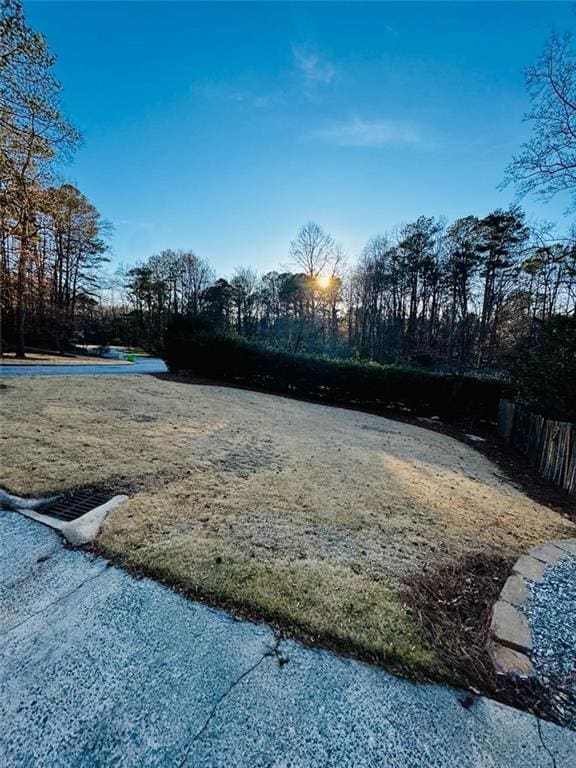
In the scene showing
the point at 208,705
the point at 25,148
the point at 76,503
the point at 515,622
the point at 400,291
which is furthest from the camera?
the point at 400,291

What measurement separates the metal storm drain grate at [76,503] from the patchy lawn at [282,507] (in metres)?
0.18

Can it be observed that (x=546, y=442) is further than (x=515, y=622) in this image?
Yes

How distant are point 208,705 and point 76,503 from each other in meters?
2.04

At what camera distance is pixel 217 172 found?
8.66 metres

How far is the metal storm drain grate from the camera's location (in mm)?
2430

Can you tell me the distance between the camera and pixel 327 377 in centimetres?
1084

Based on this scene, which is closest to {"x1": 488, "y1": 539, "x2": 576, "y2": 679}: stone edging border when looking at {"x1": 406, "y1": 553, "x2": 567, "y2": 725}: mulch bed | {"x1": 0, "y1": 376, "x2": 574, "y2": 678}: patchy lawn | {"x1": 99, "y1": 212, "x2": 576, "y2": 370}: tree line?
{"x1": 406, "y1": 553, "x2": 567, "y2": 725}: mulch bed

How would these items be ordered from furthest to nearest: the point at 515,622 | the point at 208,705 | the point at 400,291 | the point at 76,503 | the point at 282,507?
the point at 400,291 < the point at 282,507 < the point at 76,503 < the point at 515,622 < the point at 208,705

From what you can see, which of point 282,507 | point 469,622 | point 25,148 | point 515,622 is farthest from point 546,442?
point 25,148

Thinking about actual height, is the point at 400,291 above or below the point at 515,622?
above

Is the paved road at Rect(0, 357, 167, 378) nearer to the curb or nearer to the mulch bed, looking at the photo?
the curb

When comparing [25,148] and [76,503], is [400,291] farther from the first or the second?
[76,503]

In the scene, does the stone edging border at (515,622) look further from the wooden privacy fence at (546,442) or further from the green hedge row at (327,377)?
the green hedge row at (327,377)

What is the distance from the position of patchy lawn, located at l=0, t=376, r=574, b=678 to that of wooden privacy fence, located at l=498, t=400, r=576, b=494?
91cm
